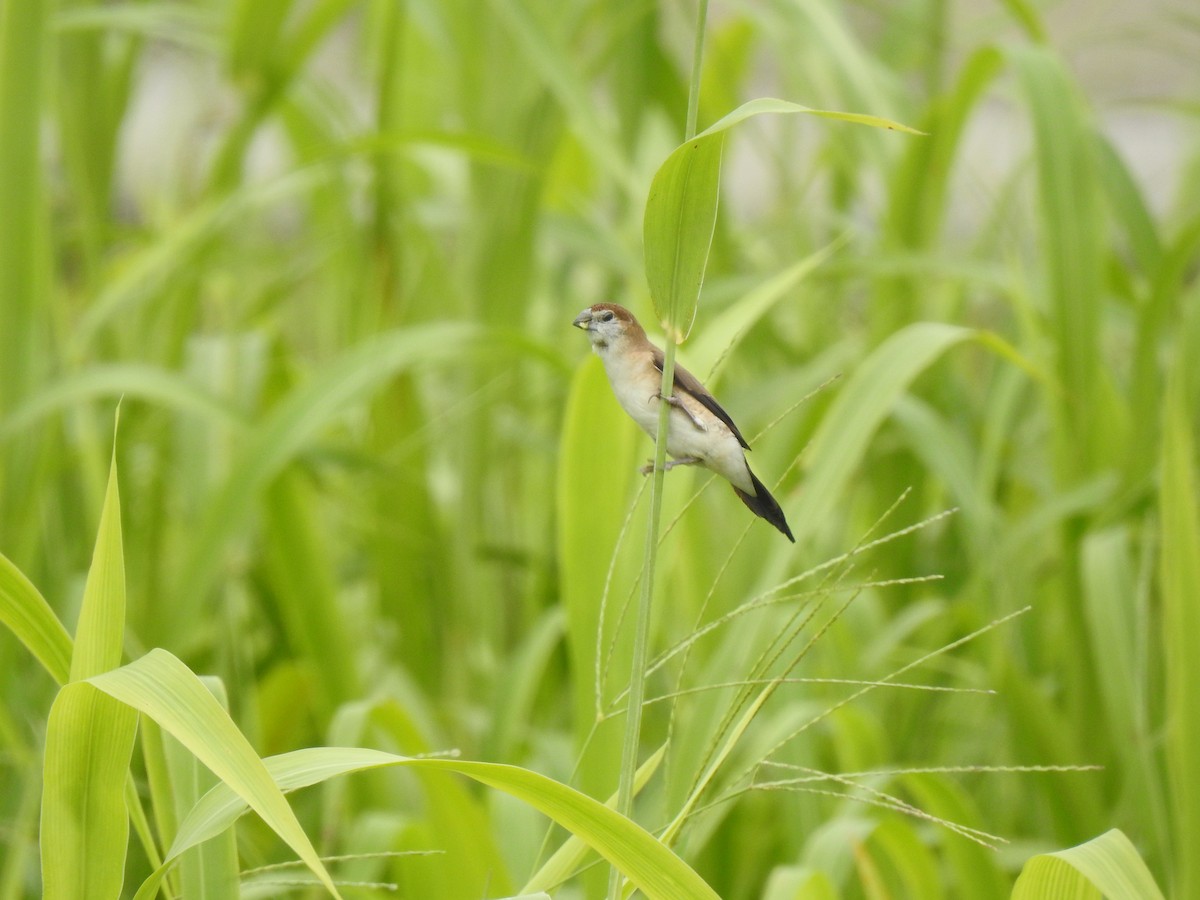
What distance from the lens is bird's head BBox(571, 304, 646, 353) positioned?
1.87 feet

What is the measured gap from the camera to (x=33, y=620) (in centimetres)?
53

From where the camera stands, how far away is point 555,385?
1620 mm

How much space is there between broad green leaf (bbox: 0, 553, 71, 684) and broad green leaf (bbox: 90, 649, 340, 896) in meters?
0.07

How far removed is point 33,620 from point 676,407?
0.30 m

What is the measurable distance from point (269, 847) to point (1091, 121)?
3.68ft

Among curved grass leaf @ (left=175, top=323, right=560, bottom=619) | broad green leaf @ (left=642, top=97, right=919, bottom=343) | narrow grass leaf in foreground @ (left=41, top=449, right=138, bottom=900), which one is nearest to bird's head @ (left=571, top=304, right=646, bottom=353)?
broad green leaf @ (left=642, top=97, right=919, bottom=343)

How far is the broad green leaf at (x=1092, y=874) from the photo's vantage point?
0.50 m

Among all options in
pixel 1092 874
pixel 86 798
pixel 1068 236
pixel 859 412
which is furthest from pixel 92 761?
pixel 1068 236

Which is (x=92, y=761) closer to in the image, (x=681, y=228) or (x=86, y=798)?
(x=86, y=798)

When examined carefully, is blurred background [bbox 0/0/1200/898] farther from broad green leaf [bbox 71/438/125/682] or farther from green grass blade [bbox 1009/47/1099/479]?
broad green leaf [bbox 71/438/125/682]

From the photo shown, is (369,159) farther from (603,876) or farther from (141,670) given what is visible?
(141,670)

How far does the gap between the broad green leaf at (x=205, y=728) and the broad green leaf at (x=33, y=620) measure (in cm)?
7

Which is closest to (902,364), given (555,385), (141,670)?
(141,670)

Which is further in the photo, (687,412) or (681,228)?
(687,412)
